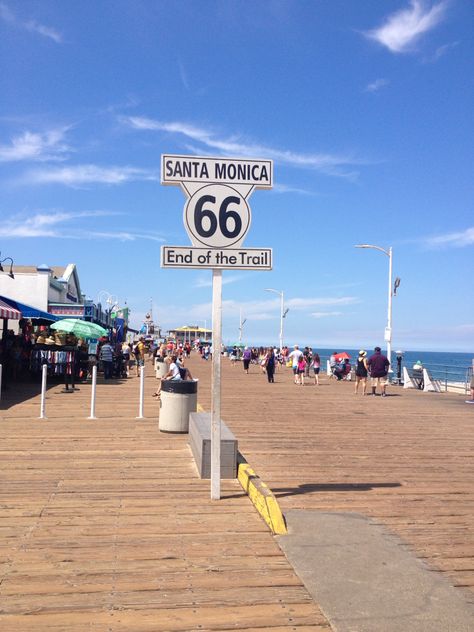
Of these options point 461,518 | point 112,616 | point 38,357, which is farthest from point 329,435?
point 38,357

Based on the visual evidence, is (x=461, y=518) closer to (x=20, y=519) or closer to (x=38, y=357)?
(x=20, y=519)

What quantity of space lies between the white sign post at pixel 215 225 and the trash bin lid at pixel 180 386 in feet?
15.3

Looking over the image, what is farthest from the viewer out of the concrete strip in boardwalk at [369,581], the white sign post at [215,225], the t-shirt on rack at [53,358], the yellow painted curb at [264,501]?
the t-shirt on rack at [53,358]

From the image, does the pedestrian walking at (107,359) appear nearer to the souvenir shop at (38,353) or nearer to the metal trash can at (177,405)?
the souvenir shop at (38,353)

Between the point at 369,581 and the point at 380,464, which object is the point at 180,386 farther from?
the point at 369,581

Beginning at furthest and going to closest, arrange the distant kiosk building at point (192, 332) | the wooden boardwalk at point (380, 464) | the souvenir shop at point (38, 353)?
1. the distant kiosk building at point (192, 332)
2. the souvenir shop at point (38, 353)
3. the wooden boardwalk at point (380, 464)

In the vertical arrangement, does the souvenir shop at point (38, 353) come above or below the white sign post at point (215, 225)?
below

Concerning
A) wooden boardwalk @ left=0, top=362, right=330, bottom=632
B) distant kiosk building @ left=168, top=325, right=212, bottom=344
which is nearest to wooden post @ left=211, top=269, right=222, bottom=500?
wooden boardwalk @ left=0, top=362, right=330, bottom=632

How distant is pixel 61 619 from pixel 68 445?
20.9ft

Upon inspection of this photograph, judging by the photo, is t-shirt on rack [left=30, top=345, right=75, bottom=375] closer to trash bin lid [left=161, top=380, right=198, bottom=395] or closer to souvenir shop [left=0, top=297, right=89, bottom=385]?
souvenir shop [left=0, top=297, right=89, bottom=385]

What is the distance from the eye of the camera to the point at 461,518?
257 inches

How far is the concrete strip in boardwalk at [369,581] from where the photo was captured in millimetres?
3904

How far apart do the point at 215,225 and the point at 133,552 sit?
133 inches

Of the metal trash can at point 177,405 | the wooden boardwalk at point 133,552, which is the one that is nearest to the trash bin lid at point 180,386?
the metal trash can at point 177,405
